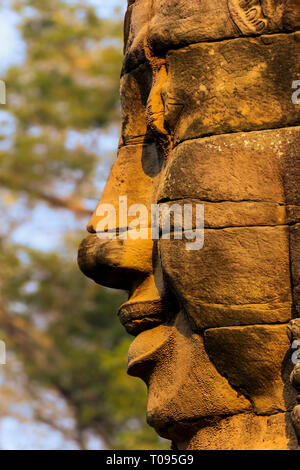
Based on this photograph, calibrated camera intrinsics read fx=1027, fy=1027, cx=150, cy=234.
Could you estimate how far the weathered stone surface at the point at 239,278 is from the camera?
344 cm

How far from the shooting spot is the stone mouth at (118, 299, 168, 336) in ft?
12.5

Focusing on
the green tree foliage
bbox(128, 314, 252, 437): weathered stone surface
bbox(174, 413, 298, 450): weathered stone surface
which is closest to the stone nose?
bbox(128, 314, 252, 437): weathered stone surface

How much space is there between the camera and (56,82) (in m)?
16.5

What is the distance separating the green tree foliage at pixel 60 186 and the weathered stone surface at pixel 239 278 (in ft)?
32.4

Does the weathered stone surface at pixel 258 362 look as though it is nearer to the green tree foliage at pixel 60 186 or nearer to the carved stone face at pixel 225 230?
the carved stone face at pixel 225 230

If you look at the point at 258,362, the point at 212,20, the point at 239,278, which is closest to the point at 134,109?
the point at 212,20

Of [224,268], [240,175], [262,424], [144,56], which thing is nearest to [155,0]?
[144,56]

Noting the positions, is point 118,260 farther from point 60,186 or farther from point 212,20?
point 60,186

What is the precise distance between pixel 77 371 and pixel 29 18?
6076mm

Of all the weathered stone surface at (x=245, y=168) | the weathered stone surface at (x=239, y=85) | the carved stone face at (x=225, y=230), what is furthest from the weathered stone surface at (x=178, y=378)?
the weathered stone surface at (x=239, y=85)

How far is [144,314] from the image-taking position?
3.82 metres

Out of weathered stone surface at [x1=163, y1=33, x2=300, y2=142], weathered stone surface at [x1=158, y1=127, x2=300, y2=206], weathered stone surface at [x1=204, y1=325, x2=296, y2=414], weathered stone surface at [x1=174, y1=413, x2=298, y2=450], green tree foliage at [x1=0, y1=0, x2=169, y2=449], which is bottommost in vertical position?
weathered stone surface at [x1=174, y1=413, x2=298, y2=450]

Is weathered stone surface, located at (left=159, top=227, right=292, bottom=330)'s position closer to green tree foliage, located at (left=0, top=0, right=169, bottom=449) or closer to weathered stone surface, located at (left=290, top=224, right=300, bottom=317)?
weathered stone surface, located at (left=290, top=224, right=300, bottom=317)

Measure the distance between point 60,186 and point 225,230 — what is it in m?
12.4
